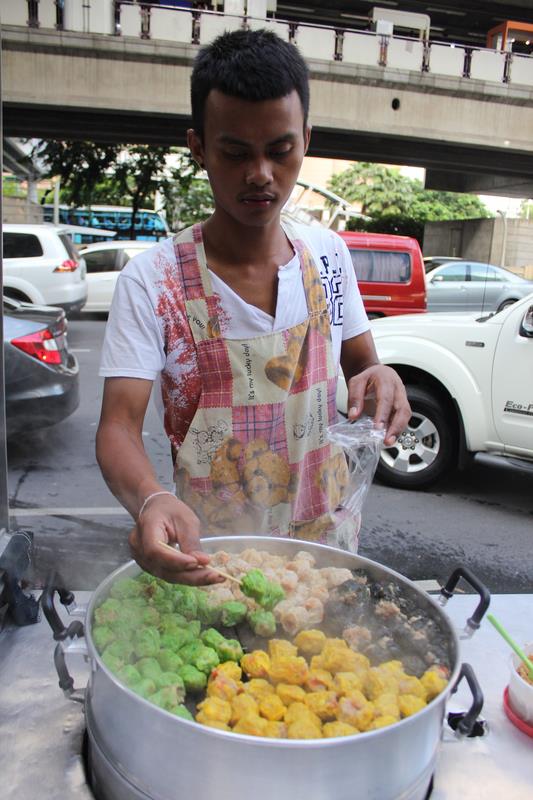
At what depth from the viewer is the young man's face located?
1.32m

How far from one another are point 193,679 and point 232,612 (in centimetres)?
18

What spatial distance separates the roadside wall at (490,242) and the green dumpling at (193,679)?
8.55 m

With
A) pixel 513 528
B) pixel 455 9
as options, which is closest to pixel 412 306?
pixel 513 528

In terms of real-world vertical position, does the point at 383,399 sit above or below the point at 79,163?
below

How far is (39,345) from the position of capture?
19.6 ft

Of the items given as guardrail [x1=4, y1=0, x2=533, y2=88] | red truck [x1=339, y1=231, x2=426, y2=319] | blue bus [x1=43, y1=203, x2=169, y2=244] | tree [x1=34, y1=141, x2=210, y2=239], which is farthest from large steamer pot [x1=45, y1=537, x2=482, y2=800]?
blue bus [x1=43, y1=203, x2=169, y2=244]

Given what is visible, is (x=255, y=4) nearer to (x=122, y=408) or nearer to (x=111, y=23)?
(x=111, y=23)

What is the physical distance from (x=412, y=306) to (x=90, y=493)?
7.06 metres

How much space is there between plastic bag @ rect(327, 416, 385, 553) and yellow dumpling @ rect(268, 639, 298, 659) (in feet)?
1.61

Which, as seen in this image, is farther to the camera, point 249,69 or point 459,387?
point 459,387

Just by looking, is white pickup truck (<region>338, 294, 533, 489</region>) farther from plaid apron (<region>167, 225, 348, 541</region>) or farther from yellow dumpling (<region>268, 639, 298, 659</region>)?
yellow dumpling (<region>268, 639, 298, 659</region>)

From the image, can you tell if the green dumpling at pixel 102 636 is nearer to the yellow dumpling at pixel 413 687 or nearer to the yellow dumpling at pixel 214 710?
the yellow dumpling at pixel 214 710

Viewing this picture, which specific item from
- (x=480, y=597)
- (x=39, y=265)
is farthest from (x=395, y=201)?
(x=480, y=597)

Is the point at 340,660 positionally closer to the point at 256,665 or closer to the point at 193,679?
the point at 256,665
